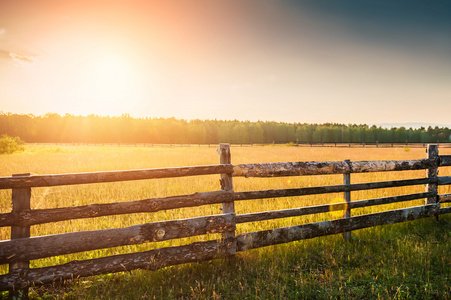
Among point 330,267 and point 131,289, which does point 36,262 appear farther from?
point 330,267

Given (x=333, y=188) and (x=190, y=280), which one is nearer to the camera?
(x=190, y=280)

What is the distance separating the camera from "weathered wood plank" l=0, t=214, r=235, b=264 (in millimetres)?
3268

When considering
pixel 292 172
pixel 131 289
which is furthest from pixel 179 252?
pixel 292 172

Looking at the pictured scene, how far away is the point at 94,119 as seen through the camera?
122 meters

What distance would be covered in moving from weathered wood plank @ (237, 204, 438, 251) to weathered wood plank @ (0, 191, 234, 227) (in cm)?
84

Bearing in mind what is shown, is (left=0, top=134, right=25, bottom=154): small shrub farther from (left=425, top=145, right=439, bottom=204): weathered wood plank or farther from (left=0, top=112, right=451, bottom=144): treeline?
(left=0, top=112, right=451, bottom=144): treeline

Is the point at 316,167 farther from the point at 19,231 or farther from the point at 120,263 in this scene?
the point at 19,231

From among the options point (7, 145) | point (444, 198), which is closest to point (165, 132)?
point (7, 145)

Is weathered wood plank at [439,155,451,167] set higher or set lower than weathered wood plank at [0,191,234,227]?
higher

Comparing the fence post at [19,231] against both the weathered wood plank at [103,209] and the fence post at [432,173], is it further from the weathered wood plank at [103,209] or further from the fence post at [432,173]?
the fence post at [432,173]

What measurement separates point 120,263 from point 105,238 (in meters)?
0.41

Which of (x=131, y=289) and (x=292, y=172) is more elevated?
(x=292, y=172)

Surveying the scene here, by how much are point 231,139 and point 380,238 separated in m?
124

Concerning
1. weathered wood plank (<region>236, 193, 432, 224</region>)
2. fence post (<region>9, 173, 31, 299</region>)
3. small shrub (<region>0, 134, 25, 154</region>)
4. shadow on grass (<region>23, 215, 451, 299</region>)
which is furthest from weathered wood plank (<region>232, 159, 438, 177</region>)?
small shrub (<region>0, 134, 25, 154</region>)
